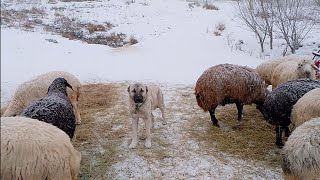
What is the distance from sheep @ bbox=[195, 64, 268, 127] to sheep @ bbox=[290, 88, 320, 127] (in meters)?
1.57

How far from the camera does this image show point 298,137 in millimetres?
4141

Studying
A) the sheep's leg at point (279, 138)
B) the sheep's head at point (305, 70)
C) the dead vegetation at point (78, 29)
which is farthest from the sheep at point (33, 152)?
the dead vegetation at point (78, 29)

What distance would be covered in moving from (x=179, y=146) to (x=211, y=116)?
118cm

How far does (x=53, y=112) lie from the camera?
4.72m

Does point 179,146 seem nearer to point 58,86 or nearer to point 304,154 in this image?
point 58,86

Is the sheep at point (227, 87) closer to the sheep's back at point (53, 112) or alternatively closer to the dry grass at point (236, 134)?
the dry grass at point (236, 134)

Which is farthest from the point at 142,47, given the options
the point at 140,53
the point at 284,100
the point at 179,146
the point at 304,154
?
the point at 304,154

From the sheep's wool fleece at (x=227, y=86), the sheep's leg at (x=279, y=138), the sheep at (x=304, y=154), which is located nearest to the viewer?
the sheep at (x=304, y=154)

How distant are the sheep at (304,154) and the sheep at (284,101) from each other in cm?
153

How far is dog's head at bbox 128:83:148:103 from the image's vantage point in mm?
5751

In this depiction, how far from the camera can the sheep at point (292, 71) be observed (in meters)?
7.29

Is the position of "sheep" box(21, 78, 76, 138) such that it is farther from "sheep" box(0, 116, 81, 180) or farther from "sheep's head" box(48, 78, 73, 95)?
"sheep" box(0, 116, 81, 180)

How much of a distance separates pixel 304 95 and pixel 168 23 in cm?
1376

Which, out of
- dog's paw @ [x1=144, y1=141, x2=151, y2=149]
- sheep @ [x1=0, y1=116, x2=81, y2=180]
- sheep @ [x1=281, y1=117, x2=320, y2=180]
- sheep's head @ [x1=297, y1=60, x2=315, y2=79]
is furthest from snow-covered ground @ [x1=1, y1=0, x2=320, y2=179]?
sheep's head @ [x1=297, y1=60, x2=315, y2=79]
